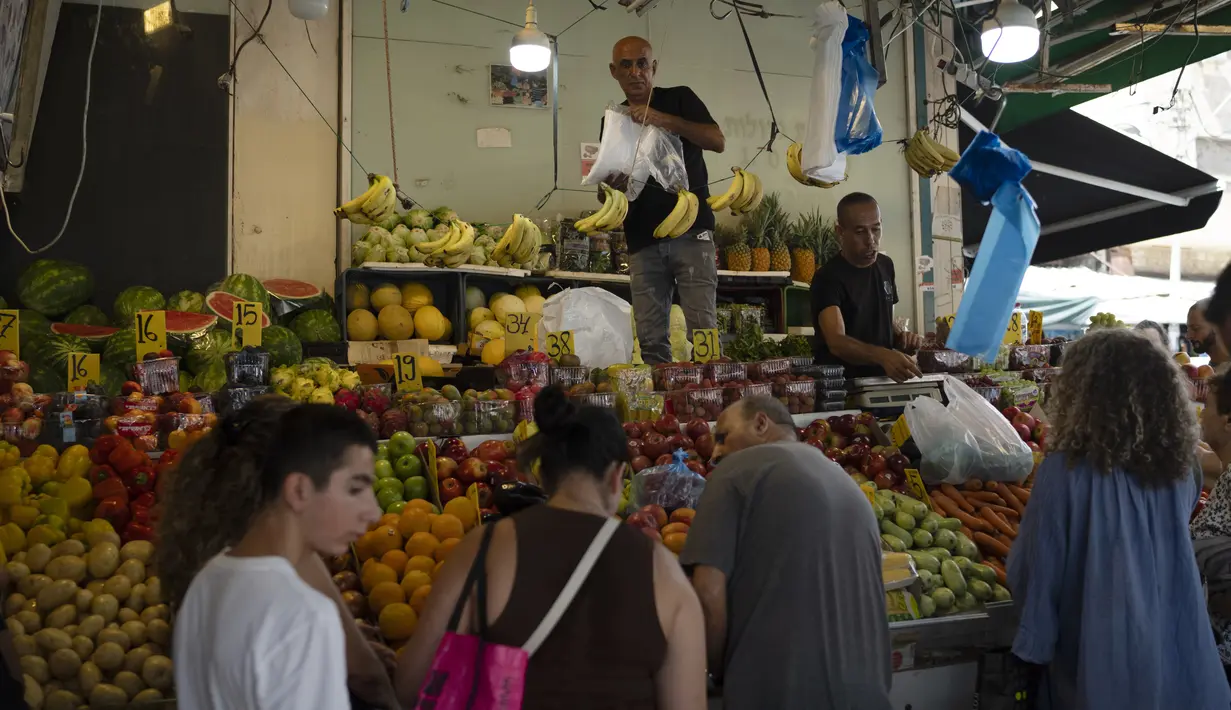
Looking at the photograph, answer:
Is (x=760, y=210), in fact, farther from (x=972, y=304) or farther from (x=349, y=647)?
(x=349, y=647)

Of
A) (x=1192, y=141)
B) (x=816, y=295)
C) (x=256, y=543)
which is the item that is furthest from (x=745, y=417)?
(x=1192, y=141)

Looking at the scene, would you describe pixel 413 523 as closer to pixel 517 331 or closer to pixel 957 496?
pixel 517 331

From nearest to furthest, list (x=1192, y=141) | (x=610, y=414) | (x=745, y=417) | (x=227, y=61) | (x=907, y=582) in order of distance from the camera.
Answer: (x=610, y=414)
(x=745, y=417)
(x=907, y=582)
(x=227, y=61)
(x=1192, y=141)

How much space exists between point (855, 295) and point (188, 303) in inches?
155

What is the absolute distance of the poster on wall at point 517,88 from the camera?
781cm

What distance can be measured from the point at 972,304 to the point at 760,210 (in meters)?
4.32

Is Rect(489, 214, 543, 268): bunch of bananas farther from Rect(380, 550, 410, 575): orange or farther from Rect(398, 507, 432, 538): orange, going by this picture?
Rect(380, 550, 410, 575): orange

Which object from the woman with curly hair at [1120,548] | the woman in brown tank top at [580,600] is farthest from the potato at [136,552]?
the woman with curly hair at [1120,548]

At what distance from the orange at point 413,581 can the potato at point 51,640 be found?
81 centimetres

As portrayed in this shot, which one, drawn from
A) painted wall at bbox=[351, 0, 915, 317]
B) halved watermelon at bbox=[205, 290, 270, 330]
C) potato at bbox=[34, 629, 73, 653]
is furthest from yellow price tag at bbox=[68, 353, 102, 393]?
painted wall at bbox=[351, 0, 915, 317]

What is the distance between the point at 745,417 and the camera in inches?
107

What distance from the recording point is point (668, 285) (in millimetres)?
5250

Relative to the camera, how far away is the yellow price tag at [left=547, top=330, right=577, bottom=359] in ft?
14.9

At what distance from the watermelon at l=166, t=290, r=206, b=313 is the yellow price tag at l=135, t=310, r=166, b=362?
92.6 inches
